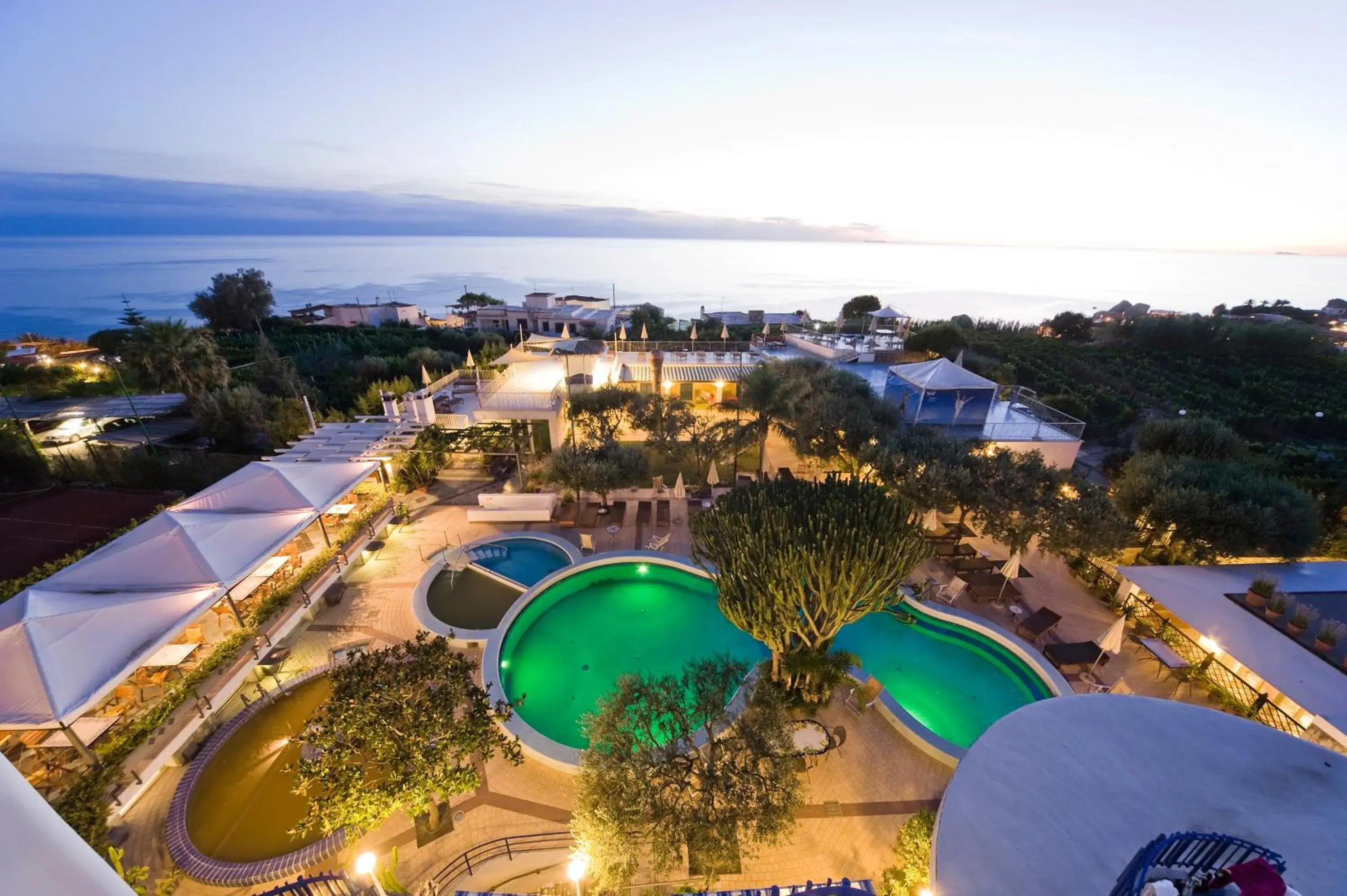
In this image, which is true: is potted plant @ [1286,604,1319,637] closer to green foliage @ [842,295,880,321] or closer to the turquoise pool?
the turquoise pool

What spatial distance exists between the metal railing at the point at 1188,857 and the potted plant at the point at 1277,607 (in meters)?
10.7

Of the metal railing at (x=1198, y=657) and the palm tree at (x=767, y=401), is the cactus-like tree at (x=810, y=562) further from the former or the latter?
the palm tree at (x=767, y=401)

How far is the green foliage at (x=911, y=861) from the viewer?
7.20 meters

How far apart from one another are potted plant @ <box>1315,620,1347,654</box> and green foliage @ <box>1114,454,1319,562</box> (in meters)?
2.78

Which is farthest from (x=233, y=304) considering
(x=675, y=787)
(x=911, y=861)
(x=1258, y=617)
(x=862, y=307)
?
(x=1258, y=617)

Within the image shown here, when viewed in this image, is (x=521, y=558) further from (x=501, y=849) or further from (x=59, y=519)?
(x=59, y=519)

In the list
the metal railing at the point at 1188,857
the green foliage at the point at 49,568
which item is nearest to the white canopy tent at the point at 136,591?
the green foliage at the point at 49,568

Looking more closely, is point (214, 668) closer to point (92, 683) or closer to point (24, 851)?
point (92, 683)

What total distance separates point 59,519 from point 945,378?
31.3 metres

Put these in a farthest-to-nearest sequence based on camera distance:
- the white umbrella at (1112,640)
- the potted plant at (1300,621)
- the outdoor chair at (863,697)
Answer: the white umbrella at (1112,640)
the outdoor chair at (863,697)
the potted plant at (1300,621)

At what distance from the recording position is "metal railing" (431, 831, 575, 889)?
8.05 m

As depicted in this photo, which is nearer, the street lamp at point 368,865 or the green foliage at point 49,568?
the street lamp at point 368,865

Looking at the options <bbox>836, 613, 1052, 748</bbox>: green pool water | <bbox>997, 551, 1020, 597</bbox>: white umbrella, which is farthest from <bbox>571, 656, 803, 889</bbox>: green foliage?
<bbox>997, 551, 1020, 597</bbox>: white umbrella

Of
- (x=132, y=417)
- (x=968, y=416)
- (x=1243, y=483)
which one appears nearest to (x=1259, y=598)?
(x=1243, y=483)
